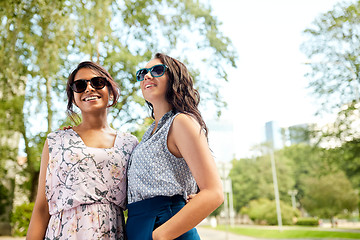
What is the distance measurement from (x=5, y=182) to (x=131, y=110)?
8773mm

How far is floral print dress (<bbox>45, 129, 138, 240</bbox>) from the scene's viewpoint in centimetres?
139

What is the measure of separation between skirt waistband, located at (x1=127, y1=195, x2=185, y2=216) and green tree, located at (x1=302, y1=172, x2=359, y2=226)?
21222mm

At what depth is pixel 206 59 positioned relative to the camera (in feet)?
31.5

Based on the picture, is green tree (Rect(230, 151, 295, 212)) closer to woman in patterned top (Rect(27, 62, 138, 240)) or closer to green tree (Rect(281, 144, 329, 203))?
green tree (Rect(281, 144, 329, 203))

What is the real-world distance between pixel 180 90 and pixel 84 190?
52 centimetres

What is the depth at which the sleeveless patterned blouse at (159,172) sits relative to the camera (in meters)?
1.22

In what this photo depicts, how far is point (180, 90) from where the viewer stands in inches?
53.6

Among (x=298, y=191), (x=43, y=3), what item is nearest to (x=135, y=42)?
(x=43, y=3)

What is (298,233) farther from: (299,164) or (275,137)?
(275,137)

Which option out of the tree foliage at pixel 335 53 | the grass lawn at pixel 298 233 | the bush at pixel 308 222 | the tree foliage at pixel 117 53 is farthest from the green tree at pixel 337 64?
the bush at pixel 308 222

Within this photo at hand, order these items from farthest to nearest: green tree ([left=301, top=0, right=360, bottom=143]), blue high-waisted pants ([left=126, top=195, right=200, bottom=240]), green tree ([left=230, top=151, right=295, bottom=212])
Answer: green tree ([left=230, top=151, right=295, bottom=212])
green tree ([left=301, top=0, right=360, bottom=143])
blue high-waisted pants ([left=126, top=195, right=200, bottom=240])

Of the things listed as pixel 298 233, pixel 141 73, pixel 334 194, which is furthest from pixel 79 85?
pixel 298 233

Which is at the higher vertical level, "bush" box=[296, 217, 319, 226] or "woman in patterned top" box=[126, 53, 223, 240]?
"woman in patterned top" box=[126, 53, 223, 240]

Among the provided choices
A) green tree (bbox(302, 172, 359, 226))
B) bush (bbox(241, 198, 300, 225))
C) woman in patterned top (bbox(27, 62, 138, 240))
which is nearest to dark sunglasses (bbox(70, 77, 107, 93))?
woman in patterned top (bbox(27, 62, 138, 240))
